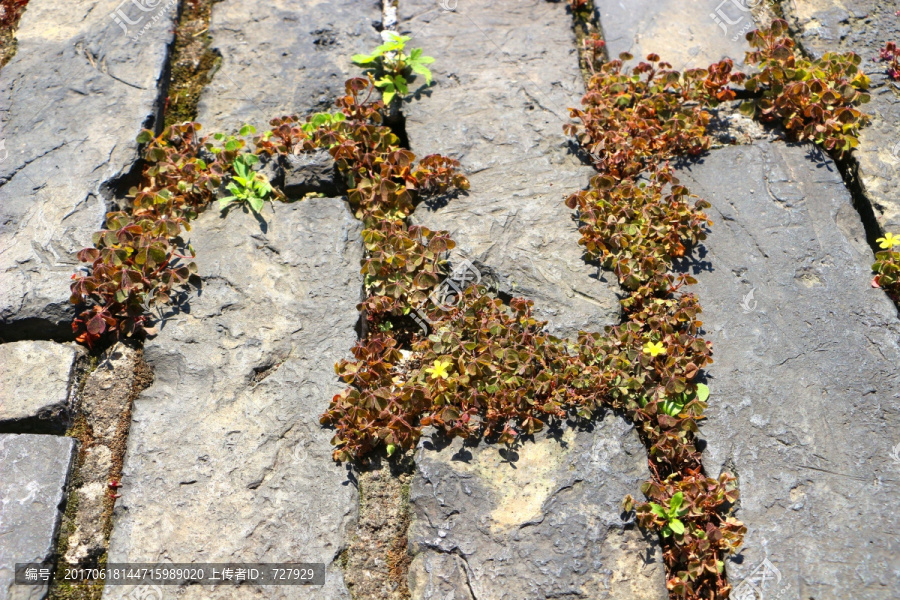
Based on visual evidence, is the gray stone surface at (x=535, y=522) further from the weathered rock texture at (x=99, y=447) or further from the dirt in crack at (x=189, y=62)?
the dirt in crack at (x=189, y=62)

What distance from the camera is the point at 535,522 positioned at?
2.90m

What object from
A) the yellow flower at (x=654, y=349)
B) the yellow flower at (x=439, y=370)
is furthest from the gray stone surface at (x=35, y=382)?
the yellow flower at (x=654, y=349)

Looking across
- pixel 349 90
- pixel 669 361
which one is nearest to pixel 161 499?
pixel 669 361

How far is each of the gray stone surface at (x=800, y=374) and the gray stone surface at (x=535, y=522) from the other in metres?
0.38

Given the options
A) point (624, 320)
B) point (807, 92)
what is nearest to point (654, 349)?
point (624, 320)

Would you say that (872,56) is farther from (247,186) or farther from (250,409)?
(250,409)

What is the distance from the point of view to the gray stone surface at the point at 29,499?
277cm

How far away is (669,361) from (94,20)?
415 centimetres

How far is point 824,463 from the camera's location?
→ 301cm

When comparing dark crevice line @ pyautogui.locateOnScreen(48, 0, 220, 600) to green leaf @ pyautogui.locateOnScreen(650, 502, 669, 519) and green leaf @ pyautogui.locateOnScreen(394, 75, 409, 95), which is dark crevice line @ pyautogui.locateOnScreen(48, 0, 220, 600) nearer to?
green leaf @ pyautogui.locateOnScreen(394, 75, 409, 95)

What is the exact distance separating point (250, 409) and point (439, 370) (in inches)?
33.5

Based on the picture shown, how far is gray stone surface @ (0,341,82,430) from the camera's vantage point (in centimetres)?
314

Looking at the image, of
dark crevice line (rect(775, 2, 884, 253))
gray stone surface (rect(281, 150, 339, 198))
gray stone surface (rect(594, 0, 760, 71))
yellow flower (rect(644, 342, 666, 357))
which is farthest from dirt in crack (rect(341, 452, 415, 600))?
gray stone surface (rect(594, 0, 760, 71))

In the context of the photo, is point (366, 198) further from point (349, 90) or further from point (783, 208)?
point (783, 208)
